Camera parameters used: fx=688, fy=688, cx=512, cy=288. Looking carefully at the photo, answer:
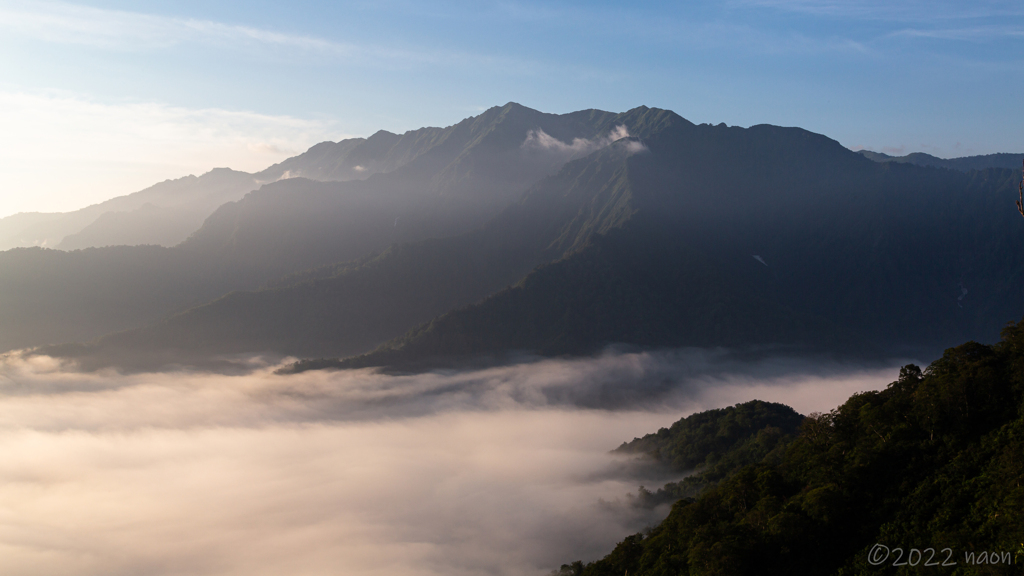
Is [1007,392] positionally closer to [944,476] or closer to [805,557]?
[944,476]

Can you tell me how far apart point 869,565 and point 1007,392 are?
28663 millimetres

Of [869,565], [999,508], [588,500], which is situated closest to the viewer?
[999,508]

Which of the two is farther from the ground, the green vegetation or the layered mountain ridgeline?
the layered mountain ridgeline

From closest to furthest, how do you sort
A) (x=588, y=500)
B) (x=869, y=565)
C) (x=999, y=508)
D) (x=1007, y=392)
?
(x=999, y=508)
(x=869, y=565)
(x=1007, y=392)
(x=588, y=500)

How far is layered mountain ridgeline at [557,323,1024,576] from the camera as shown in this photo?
205 feet

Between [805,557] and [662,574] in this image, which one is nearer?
[805,557]

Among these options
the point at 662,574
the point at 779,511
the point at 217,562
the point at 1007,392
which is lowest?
the point at 217,562

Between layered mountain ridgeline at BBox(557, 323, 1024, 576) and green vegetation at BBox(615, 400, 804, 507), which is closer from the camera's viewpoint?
layered mountain ridgeline at BBox(557, 323, 1024, 576)

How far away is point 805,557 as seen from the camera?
7044 cm

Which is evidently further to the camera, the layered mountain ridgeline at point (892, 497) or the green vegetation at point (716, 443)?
the green vegetation at point (716, 443)

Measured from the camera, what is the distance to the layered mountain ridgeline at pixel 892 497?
205ft

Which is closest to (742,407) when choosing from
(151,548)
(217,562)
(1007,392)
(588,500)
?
(588,500)

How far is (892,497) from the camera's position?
238ft

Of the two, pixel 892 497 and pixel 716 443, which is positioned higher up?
pixel 892 497
